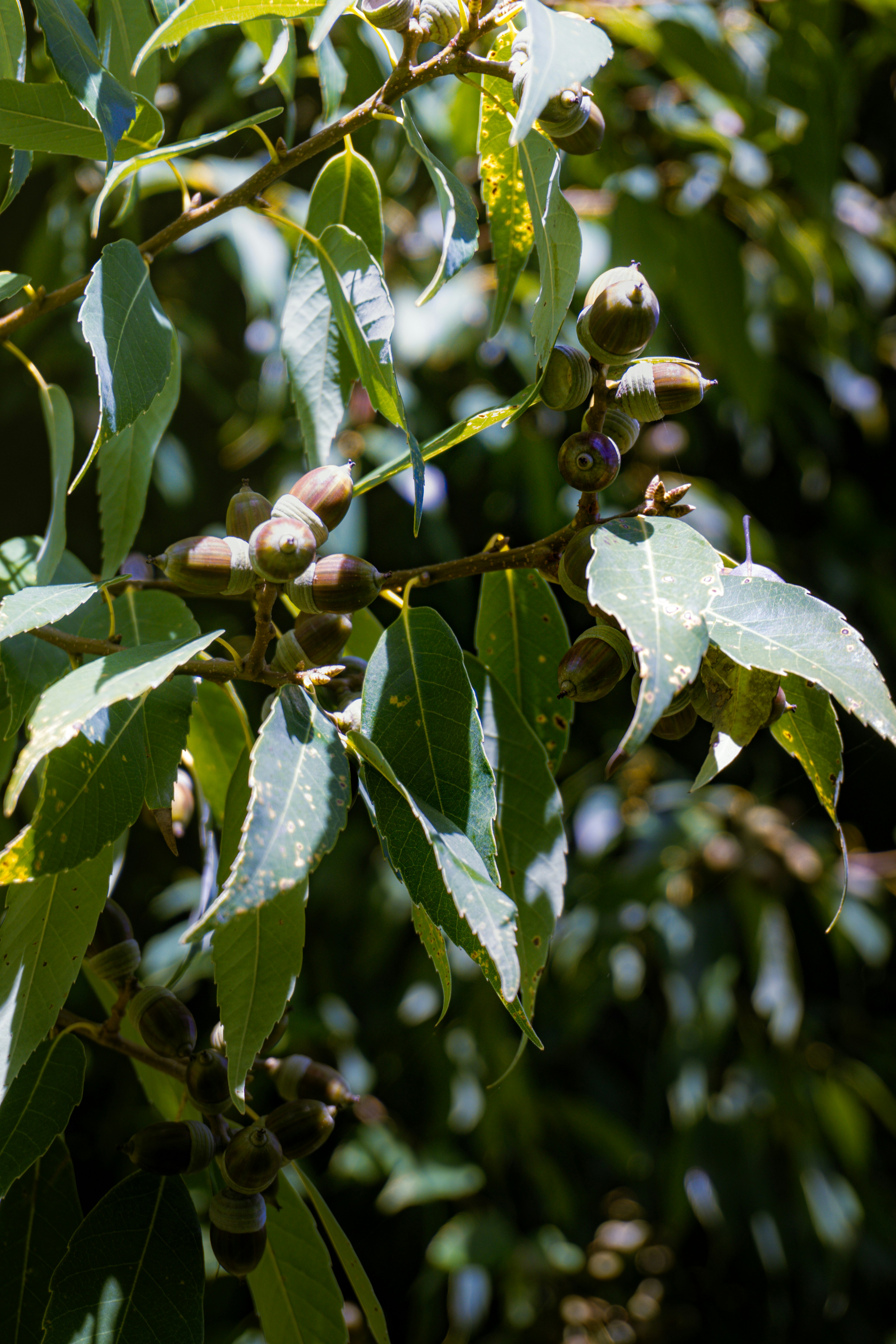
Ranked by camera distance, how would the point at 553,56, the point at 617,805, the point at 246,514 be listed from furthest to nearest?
the point at 617,805, the point at 246,514, the point at 553,56

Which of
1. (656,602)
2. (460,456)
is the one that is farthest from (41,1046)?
(460,456)

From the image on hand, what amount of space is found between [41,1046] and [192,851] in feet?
3.01

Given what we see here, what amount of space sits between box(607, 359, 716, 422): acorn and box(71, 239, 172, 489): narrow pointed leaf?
0.17 meters

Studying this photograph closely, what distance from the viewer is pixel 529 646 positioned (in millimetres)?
465

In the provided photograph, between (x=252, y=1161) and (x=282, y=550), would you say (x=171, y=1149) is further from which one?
(x=282, y=550)

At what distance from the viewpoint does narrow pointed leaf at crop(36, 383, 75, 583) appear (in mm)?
450

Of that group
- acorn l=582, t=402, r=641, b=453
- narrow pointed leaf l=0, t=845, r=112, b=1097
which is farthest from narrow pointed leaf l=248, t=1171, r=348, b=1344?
acorn l=582, t=402, r=641, b=453

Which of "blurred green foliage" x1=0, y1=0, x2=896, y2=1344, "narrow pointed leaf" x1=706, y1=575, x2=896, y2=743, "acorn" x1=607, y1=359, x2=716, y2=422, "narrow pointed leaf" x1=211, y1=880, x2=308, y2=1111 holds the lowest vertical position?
"blurred green foliage" x1=0, y1=0, x2=896, y2=1344

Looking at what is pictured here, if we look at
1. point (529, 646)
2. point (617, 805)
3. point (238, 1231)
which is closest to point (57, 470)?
point (529, 646)

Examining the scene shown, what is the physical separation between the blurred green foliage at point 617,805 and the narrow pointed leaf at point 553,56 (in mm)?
601

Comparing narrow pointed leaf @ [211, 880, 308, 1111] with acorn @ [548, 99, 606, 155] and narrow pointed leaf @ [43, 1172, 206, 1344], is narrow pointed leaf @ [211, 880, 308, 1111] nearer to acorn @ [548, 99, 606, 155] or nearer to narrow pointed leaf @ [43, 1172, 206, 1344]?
narrow pointed leaf @ [43, 1172, 206, 1344]

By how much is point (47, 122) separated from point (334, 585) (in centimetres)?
21

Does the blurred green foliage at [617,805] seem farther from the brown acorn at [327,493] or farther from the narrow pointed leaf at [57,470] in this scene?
the brown acorn at [327,493]

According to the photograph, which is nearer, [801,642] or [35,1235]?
[801,642]
